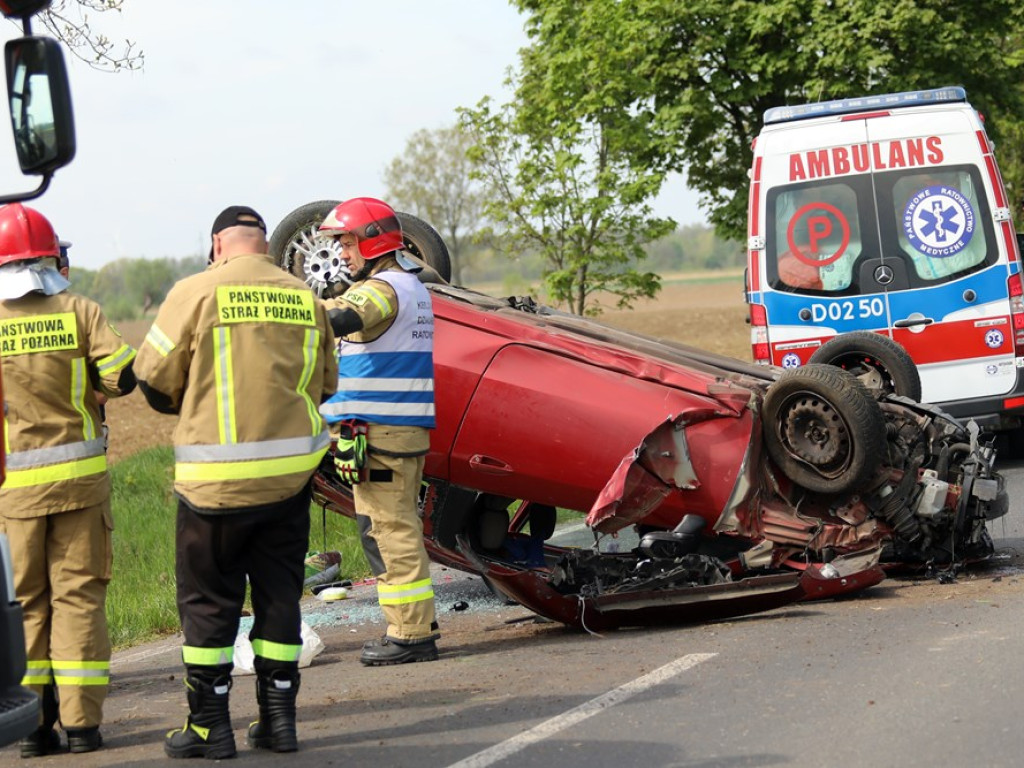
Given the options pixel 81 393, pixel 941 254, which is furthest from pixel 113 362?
pixel 941 254

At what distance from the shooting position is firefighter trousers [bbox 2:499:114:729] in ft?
16.6

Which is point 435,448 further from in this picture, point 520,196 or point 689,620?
point 520,196

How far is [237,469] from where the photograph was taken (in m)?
4.71

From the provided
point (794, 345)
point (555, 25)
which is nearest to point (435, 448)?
point (794, 345)

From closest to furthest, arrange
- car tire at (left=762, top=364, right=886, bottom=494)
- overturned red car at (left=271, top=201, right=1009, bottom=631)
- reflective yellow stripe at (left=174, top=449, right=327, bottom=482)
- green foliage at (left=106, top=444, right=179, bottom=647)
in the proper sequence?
reflective yellow stripe at (left=174, top=449, right=327, bottom=482)
overturned red car at (left=271, top=201, right=1009, bottom=631)
car tire at (left=762, top=364, right=886, bottom=494)
green foliage at (left=106, top=444, right=179, bottom=647)

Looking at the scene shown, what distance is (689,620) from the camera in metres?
6.71

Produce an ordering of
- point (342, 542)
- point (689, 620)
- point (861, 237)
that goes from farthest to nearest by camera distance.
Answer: point (861, 237), point (342, 542), point (689, 620)

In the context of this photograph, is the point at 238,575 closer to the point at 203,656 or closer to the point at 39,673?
the point at 203,656

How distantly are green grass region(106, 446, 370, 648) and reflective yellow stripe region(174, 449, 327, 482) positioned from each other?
9.58 feet

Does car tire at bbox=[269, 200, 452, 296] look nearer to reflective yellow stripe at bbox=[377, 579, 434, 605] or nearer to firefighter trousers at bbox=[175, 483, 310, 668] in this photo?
reflective yellow stripe at bbox=[377, 579, 434, 605]

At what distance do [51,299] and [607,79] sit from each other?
12.0 m

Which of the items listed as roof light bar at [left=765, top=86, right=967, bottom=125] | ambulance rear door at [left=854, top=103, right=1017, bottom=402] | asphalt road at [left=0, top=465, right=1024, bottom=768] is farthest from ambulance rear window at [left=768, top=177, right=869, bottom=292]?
asphalt road at [left=0, top=465, right=1024, bottom=768]

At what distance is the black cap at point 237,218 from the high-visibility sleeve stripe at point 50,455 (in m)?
0.88

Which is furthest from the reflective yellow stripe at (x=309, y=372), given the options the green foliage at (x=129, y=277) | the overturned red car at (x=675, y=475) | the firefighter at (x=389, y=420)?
the green foliage at (x=129, y=277)
